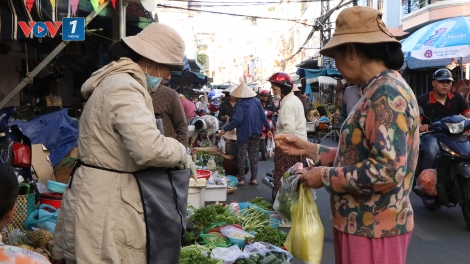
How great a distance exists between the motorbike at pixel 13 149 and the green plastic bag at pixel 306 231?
389cm

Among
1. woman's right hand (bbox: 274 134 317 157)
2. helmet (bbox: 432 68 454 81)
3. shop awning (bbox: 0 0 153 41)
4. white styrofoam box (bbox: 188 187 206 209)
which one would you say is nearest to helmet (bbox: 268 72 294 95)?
white styrofoam box (bbox: 188 187 206 209)

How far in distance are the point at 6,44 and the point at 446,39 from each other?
29.7 feet

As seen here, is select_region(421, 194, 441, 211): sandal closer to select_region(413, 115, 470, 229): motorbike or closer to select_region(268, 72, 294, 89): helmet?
select_region(413, 115, 470, 229): motorbike

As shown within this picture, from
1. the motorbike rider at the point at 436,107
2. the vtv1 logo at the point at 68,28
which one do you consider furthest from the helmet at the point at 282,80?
the vtv1 logo at the point at 68,28

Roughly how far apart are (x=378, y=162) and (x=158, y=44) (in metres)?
1.33

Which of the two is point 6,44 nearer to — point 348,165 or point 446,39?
point 348,165

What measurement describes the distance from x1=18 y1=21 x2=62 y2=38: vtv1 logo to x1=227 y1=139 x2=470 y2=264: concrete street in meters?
3.71

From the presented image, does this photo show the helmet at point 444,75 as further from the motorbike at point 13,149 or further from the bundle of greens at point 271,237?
the motorbike at point 13,149

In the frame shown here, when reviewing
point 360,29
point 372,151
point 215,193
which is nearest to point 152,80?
point 360,29

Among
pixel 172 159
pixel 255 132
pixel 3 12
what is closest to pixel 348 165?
pixel 172 159

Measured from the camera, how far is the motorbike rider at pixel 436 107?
6.88m

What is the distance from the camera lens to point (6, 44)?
7.98m

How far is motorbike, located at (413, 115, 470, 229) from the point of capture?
614 cm

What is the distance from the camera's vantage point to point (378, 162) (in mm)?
2080
